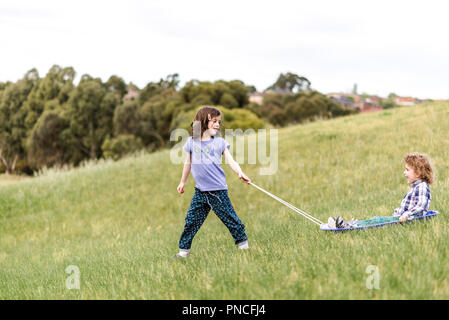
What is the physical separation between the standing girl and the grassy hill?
0.54 m

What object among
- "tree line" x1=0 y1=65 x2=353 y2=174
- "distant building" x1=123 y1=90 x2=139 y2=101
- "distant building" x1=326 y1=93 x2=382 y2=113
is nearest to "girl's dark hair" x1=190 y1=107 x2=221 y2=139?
"tree line" x1=0 y1=65 x2=353 y2=174

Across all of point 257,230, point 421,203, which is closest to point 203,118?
point 257,230

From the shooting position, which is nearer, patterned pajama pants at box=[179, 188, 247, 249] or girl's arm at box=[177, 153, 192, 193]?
patterned pajama pants at box=[179, 188, 247, 249]

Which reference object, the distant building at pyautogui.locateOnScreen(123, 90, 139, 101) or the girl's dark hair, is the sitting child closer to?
the girl's dark hair

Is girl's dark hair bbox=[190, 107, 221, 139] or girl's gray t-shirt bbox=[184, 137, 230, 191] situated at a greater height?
girl's dark hair bbox=[190, 107, 221, 139]

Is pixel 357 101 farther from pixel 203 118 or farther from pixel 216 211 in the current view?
pixel 216 211

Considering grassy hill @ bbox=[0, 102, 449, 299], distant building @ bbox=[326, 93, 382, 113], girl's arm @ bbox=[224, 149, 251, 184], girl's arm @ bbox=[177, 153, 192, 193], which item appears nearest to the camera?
grassy hill @ bbox=[0, 102, 449, 299]

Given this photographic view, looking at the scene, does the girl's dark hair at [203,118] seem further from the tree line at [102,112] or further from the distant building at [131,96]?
the distant building at [131,96]

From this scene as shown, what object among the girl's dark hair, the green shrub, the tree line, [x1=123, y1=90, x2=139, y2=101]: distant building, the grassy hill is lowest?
the grassy hill

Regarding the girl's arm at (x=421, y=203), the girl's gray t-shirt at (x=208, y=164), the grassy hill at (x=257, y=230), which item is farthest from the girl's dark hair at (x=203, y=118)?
the girl's arm at (x=421, y=203)

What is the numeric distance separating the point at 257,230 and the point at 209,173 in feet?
8.76

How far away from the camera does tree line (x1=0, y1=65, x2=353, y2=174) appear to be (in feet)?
171

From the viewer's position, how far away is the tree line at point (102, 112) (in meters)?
52.1
